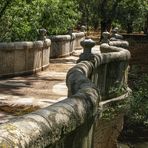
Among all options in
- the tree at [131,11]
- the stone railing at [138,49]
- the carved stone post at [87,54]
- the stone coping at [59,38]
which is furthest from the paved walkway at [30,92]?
the tree at [131,11]

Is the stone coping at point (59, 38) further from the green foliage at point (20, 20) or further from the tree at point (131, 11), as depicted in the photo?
the tree at point (131, 11)

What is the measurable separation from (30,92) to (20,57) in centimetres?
235

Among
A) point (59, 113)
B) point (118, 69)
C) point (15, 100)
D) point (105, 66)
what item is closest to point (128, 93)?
point (118, 69)

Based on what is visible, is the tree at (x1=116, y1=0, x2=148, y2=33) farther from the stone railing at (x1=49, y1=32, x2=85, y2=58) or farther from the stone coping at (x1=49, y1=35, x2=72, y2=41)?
the stone coping at (x1=49, y1=35, x2=72, y2=41)

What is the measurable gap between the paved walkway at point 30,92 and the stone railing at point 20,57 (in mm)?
244

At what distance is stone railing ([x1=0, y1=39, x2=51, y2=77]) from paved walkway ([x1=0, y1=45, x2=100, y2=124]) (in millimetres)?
244

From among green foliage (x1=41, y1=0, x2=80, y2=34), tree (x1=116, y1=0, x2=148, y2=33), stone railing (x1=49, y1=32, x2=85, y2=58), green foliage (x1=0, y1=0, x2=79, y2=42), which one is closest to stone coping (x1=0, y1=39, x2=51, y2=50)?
green foliage (x1=0, y1=0, x2=79, y2=42)

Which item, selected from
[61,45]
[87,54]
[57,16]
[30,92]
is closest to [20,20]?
[30,92]

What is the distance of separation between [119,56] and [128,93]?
1599 mm

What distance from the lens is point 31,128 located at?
3656 mm

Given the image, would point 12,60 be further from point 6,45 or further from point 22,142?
point 22,142

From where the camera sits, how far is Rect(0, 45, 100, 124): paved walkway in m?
9.82

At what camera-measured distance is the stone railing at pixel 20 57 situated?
43.8 ft

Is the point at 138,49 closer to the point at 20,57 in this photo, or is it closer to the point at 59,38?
the point at 59,38
